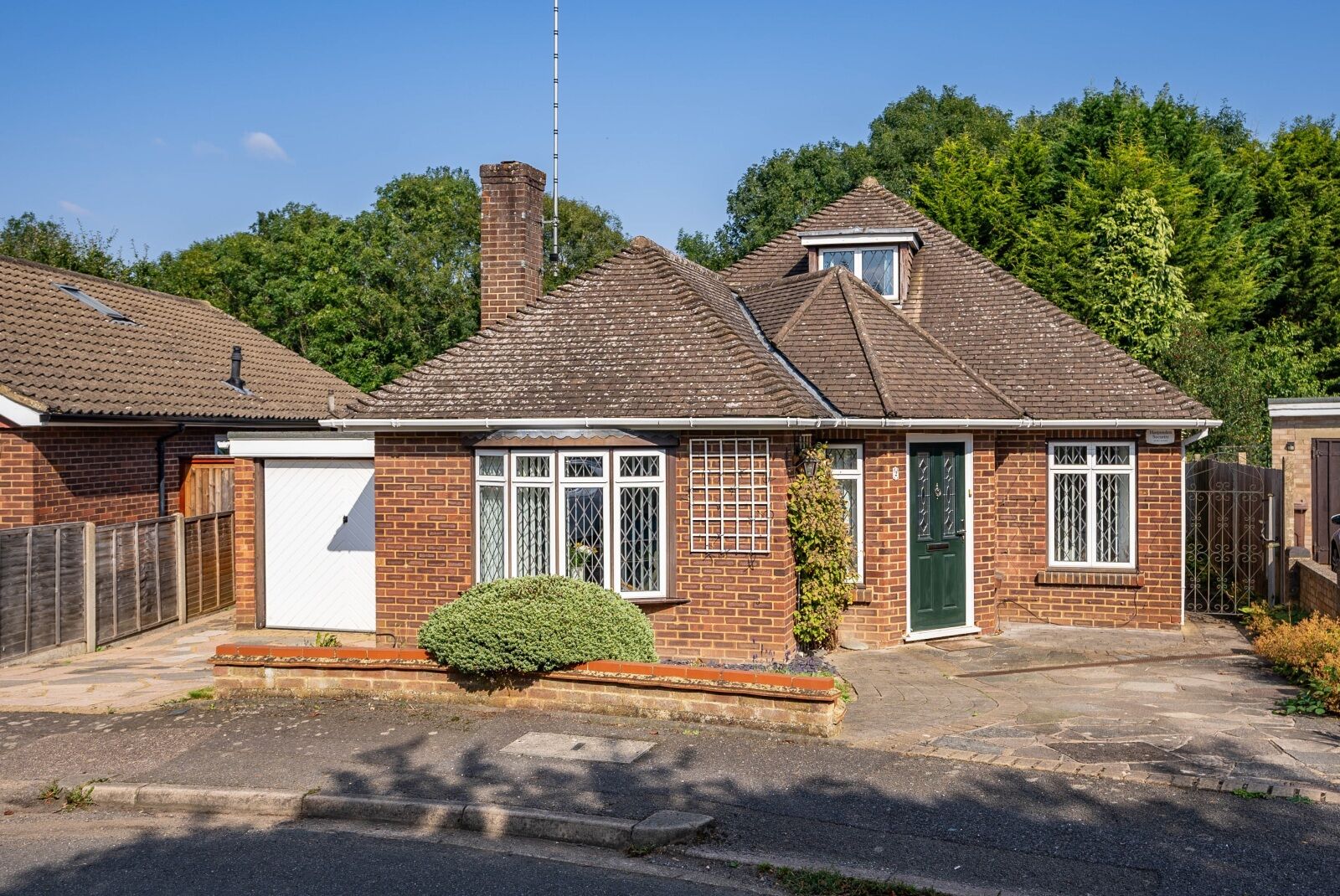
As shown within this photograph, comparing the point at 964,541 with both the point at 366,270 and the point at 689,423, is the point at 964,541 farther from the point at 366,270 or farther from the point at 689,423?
the point at 366,270

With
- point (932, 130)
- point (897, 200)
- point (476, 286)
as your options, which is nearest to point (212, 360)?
point (897, 200)

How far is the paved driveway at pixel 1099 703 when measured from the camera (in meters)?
8.34

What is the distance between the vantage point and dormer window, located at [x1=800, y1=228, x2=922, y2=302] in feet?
54.7

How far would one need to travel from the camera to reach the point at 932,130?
54656 mm

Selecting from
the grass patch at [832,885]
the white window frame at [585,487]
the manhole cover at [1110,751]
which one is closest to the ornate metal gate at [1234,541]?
the manhole cover at [1110,751]

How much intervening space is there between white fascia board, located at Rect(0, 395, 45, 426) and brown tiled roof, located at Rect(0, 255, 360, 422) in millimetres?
70

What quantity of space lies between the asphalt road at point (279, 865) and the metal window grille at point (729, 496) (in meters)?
5.17

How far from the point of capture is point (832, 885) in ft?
20.3

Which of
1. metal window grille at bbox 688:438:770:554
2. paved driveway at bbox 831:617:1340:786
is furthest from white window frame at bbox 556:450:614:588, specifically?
paved driveway at bbox 831:617:1340:786

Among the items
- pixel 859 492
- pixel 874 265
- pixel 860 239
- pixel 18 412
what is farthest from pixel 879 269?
pixel 18 412

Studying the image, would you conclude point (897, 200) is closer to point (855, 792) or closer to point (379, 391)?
point (379, 391)

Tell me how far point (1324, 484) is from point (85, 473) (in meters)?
17.0

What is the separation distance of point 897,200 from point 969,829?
46.1 feet

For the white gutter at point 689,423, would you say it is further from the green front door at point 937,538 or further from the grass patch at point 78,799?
the grass patch at point 78,799
